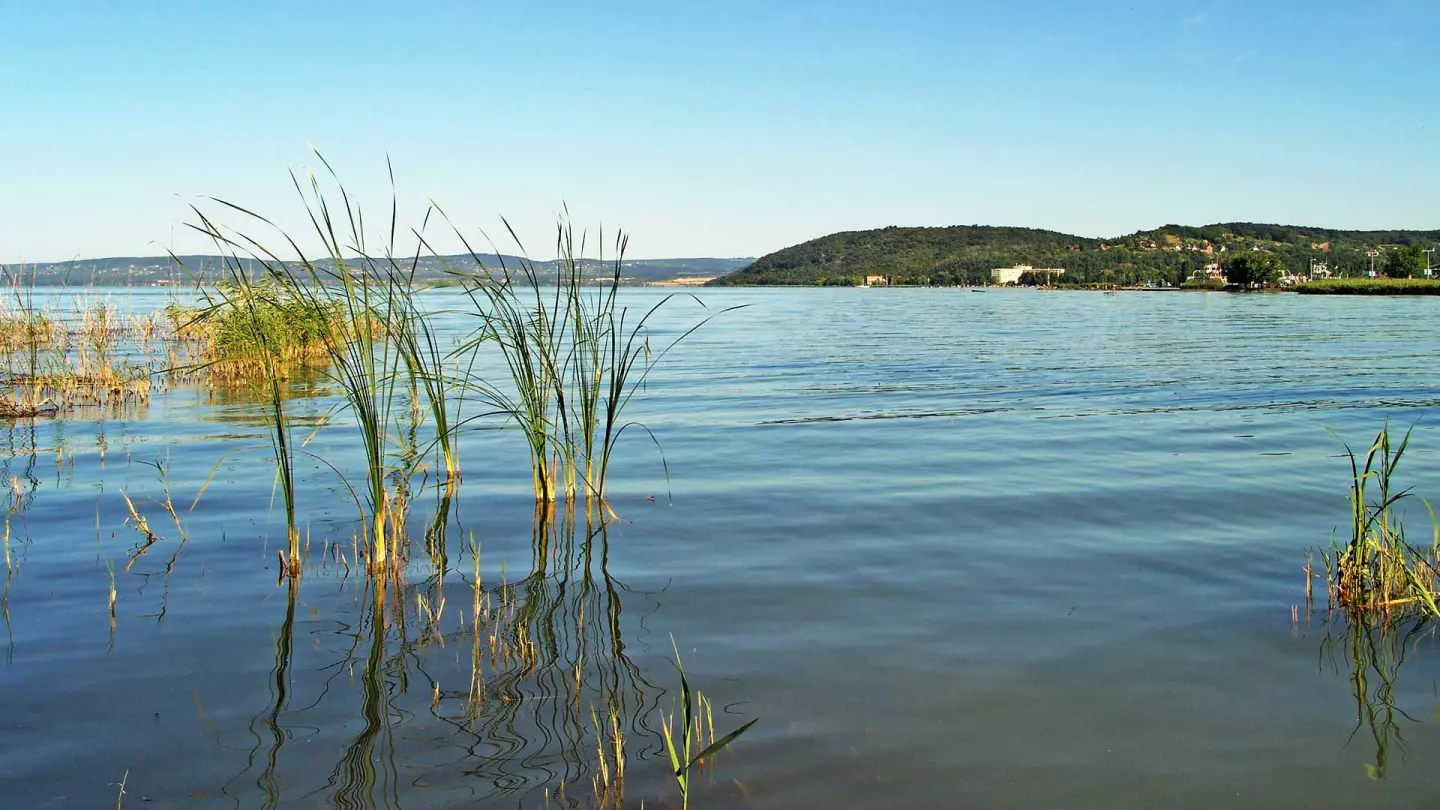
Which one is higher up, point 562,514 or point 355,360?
point 355,360

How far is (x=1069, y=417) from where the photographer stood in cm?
1445

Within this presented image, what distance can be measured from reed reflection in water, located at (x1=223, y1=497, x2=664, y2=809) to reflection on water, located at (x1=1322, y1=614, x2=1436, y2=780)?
2.94 m

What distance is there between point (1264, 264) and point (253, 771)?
145572 mm

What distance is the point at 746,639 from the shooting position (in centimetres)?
531

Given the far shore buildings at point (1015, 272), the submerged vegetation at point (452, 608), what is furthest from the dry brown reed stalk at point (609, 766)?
the far shore buildings at point (1015, 272)

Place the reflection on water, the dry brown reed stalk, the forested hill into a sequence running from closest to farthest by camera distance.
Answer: the dry brown reed stalk < the reflection on water < the forested hill

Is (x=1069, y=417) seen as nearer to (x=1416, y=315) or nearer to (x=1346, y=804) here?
(x=1346, y=804)

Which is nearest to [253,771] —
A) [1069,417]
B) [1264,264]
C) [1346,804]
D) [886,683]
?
[886,683]

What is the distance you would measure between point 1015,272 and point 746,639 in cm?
18005

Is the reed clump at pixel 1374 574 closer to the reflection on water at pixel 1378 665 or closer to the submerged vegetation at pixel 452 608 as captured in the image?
the reflection on water at pixel 1378 665

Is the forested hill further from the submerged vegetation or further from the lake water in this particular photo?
the submerged vegetation

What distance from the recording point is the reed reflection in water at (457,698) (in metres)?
3.74

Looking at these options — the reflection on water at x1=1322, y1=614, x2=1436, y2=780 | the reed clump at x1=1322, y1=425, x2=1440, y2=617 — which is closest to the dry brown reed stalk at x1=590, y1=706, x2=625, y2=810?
the reflection on water at x1=1322, y1=614, x2=1436, y2=780

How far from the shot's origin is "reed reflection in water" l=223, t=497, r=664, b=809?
12.3 feet
